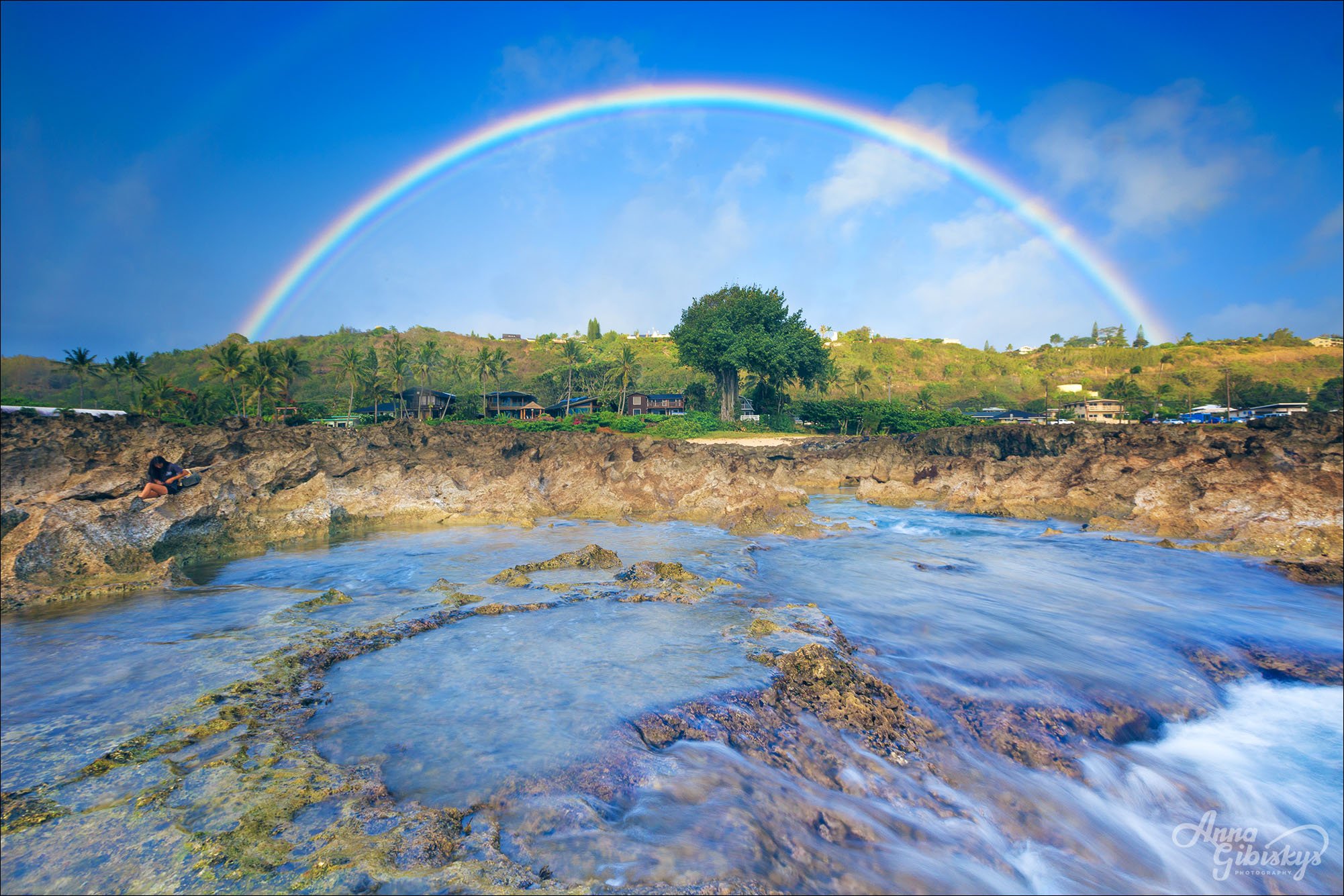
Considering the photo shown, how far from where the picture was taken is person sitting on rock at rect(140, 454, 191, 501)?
1405 cm

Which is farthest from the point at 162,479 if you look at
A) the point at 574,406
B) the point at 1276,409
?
the point at 1276,409

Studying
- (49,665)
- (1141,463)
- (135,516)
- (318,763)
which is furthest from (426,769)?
(1141,463)

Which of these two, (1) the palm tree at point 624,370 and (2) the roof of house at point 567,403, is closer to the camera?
(1) the palm tree at point 624,370

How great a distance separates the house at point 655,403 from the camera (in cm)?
7950

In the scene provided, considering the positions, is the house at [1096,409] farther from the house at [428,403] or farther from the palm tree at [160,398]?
the palm tree at [160,398]

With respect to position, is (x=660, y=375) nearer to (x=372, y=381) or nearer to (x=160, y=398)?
(x=372, y=381)

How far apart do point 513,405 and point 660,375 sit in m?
35.8

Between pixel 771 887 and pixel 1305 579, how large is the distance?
590 inches

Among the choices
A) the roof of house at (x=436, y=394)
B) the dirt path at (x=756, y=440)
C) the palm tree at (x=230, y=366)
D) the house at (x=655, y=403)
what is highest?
the palm tree at (x=230, y=366)

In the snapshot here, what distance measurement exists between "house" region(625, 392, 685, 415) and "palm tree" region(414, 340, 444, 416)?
25.2 meters

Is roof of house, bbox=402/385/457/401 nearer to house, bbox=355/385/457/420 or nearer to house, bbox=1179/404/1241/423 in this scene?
house, bbox=355/385/457/420

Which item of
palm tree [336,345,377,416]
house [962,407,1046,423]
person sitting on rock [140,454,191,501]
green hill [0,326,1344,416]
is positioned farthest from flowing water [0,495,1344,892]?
house [962,407,1046,423]

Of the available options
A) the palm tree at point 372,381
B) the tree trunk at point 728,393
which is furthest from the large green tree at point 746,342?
the palm tree at point 372,381

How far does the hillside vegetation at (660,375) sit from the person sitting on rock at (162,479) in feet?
160
